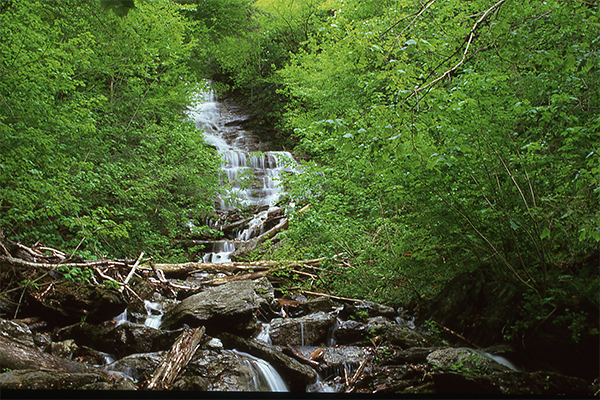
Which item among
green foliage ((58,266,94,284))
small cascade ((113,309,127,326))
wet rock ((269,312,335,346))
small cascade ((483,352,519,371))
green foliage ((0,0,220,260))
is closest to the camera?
small cascade ((483,352,519,371))

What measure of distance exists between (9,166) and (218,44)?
10930mm

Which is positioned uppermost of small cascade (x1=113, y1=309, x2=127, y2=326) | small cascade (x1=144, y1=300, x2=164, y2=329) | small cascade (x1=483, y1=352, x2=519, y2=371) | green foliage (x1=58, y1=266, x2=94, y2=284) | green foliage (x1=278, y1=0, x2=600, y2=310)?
green foliage (x1=278, y1=0, x2=600, y2=310)

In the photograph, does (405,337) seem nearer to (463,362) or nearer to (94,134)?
(463,362)

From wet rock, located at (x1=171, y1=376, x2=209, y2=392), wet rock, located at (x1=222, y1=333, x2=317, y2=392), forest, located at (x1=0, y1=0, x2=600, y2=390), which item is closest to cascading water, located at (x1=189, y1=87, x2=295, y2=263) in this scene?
forest, located at (x1=0, y1=0, x2=600, y2=390)

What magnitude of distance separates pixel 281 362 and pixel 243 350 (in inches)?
18.4

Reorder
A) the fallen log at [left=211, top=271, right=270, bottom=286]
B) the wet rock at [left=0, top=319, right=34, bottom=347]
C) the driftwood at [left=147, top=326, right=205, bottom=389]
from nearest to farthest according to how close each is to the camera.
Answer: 1. the driftwood at [left=147, top=326, right=205, bottom=389]
2. the wet rock at [left=0, top=319, right=34, bottom=347]
3. the fallen log at [left=211, top=271, right=270, bottom=286]

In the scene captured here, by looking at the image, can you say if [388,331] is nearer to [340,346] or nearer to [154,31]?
[340,346]

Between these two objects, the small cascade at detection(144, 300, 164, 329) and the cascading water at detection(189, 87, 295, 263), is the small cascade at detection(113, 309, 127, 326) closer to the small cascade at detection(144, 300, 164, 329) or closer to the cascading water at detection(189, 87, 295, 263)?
the small cascade at detection(144, 300, 164, 329)

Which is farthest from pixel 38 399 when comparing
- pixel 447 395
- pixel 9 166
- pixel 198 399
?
pixel 447 395

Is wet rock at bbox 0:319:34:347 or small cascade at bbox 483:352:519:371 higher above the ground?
wet rock at bbox 0:319:34:347

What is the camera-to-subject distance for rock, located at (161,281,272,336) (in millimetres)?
3697

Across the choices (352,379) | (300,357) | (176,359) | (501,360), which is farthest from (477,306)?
(176,359)

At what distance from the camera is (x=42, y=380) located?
7.86ft

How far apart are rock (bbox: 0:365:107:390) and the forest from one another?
1.84m
